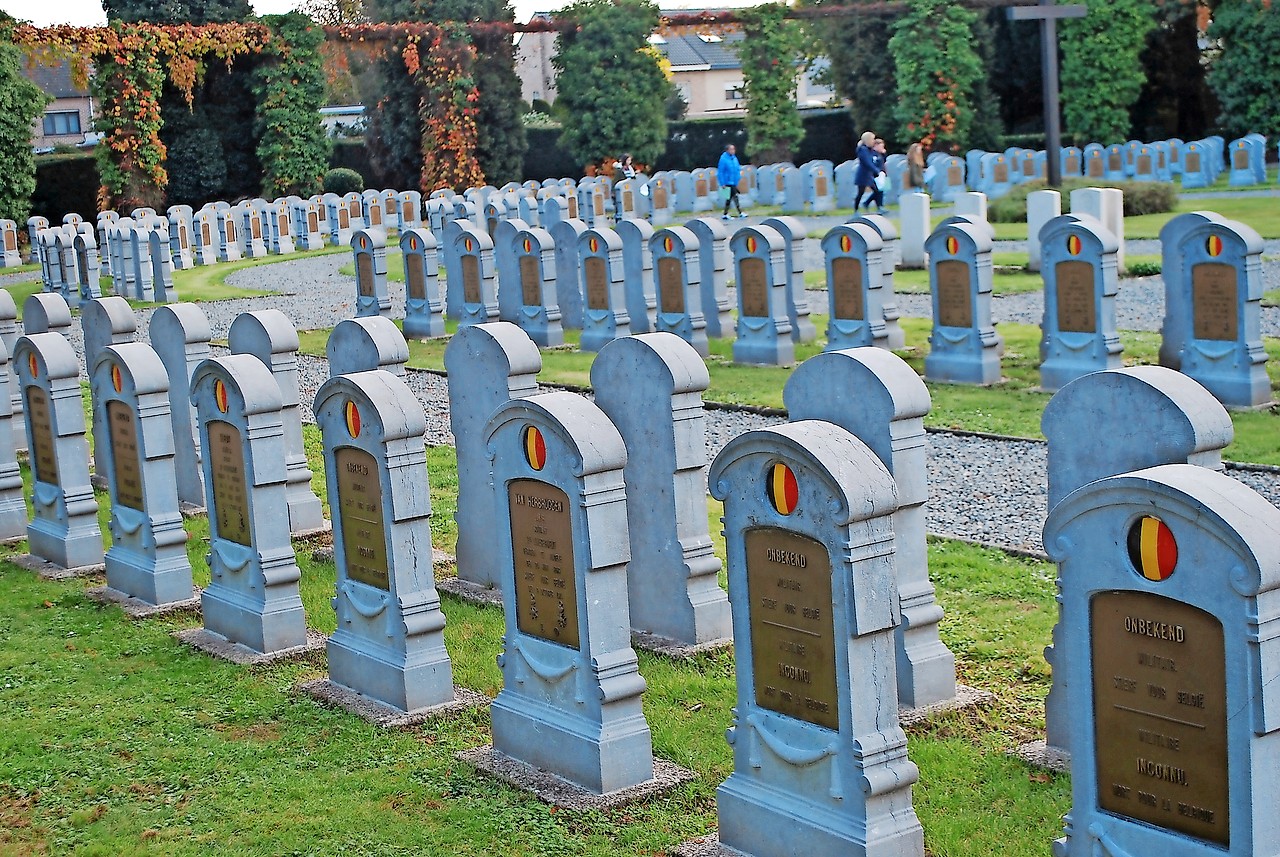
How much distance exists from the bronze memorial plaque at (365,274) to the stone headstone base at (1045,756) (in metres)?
14.1

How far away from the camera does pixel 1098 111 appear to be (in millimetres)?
37312

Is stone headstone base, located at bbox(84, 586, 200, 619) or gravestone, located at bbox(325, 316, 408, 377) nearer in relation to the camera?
gravestone, located at bbox(325, 316, 408, 377)

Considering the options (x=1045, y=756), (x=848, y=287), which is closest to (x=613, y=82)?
(x=848, y=287)

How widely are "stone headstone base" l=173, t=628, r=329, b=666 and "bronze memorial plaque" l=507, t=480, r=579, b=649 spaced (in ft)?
5.36

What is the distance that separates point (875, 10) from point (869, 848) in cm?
3647

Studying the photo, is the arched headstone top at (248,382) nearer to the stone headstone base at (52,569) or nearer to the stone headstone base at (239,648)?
the stone headstone base at (239,648)

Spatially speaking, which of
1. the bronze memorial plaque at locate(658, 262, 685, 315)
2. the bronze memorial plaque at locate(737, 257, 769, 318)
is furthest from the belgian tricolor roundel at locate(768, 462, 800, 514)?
the bronze memorial plaque at locate(658, 262, 685, 315)

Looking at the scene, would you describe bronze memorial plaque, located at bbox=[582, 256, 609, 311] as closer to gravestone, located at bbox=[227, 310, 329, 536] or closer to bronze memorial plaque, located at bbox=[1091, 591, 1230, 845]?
gravestone, located at bbox=[227, 310, 329, 536]

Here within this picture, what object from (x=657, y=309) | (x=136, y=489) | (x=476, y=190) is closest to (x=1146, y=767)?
(x=136, y=489)

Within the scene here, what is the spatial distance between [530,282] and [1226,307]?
7.91m

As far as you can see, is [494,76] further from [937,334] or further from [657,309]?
[937,334]

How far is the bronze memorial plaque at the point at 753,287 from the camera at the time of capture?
48.5 feet

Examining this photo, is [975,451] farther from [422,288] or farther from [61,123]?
[61,123]

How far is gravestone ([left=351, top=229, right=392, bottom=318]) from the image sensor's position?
1862 centimetres
